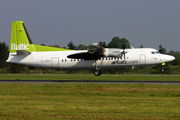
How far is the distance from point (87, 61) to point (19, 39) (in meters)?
10.8

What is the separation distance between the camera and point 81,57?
30734mm

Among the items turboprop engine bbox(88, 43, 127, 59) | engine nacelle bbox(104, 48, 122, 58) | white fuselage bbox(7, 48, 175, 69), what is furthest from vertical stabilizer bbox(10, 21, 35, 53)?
engine nacelle bbox(104, 48, 122, 58)

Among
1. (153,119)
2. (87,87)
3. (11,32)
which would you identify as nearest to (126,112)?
(153,119)

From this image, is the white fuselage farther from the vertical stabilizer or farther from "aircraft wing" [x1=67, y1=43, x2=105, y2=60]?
the vertical stabilizer

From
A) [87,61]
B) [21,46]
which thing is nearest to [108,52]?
[87,61]

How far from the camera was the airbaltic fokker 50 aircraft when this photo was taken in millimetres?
30438

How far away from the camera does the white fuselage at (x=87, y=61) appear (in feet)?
102

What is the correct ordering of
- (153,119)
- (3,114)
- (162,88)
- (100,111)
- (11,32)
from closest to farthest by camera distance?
(153,119), (3,114), (100,111), (162,88), (11,32)

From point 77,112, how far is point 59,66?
69.3 feet

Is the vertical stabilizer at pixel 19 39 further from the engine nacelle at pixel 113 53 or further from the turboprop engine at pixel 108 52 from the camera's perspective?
the engine nacelle at pixel 113 53

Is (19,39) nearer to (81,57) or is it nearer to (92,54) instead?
(81,57)

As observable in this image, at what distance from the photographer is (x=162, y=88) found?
2164 centimetres

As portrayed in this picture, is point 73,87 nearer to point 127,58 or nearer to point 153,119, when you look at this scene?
point 127,58

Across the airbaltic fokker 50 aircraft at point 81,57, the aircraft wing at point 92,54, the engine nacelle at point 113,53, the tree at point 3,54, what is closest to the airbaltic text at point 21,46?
the airbaltic fokker 50 aircraft at point 81,57
